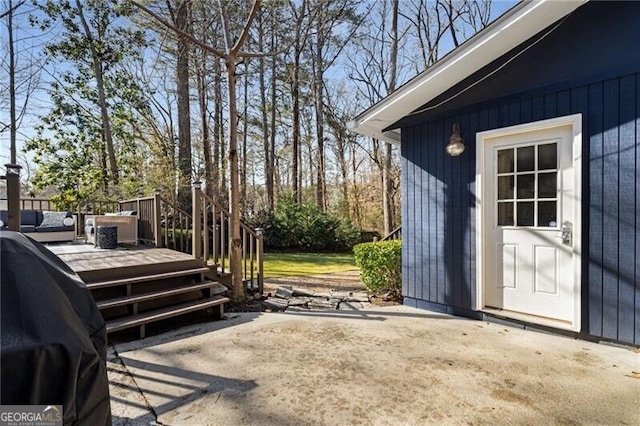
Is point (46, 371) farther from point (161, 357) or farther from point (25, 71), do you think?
point (25, 71)

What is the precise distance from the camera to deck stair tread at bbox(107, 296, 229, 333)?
3261mm

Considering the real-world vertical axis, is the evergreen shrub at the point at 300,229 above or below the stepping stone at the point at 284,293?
above

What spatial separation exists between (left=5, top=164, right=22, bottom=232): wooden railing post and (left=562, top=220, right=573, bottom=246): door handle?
17.2 ft

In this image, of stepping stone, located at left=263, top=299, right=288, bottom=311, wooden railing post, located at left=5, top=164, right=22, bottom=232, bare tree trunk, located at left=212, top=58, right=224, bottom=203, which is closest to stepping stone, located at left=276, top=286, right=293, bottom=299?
stepping stone, located at left=263, top=299, right=288, bottom=311

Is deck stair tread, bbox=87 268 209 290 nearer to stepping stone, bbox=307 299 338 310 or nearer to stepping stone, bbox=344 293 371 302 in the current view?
stepping stone, bbox=307 299 338 310

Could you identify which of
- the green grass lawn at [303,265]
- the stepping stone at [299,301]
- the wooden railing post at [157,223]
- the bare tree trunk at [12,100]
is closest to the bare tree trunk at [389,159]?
the green grass lawn at [303,265]

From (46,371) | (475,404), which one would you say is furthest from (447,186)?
(46,371)

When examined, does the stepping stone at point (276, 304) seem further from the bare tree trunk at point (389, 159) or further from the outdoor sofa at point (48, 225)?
the bare tree trunk at point (389, 159)

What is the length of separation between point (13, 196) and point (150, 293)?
1572 millimetres

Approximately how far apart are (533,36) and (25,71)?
14.0 metres

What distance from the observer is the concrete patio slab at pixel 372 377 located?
207 centimetres

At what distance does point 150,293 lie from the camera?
147 inches

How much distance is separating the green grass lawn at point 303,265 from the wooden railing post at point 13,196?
4581 mm

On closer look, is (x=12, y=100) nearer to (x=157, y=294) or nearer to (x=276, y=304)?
(x=157, y=294)
